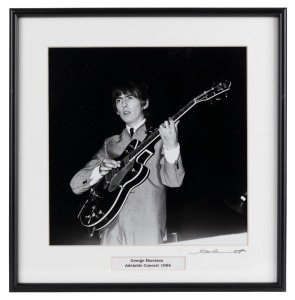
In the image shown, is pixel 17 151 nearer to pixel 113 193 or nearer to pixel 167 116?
pixel 113 193

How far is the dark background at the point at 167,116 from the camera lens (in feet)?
4.27

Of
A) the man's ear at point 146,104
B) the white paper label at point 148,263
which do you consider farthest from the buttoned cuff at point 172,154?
the white paper label at point 148,263

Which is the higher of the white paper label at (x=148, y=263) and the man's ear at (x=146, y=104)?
the man's ear at (x=146, y=104)

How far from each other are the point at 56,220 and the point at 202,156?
337mm

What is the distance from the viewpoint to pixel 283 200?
1.31 meters

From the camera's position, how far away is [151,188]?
130 cm

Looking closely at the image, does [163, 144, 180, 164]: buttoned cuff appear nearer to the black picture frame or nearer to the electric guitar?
the electric guitar

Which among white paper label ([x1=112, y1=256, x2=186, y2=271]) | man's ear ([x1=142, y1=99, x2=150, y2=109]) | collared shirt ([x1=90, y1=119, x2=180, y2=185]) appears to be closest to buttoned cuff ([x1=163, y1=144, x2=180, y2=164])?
collared shirt ([x1=90, y1=119, x2=180, y2=185])

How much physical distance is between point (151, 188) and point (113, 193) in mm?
82

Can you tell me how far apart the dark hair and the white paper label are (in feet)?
1.03

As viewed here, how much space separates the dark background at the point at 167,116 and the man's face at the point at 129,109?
2 cm

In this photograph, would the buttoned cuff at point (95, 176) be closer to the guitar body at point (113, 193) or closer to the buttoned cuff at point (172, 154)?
the guitar body at point (113, 193)

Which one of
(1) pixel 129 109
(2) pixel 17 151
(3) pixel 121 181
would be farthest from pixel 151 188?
(2) pixel 17 151

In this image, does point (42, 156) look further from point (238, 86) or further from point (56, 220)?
point (238, 86)
